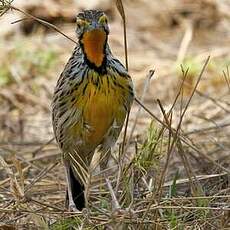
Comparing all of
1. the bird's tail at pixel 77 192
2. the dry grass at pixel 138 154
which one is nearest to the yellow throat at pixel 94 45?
the dry grass at pixel 138 154

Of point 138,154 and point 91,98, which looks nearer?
point 138,154

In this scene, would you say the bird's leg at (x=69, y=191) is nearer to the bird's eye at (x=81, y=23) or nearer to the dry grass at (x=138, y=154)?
the dry grass at (x=138, y=154)

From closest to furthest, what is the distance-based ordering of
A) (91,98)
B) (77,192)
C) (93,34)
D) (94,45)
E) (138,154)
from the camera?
(138,154) → (93,34) → (94,45) → (91,98) → (77,192)

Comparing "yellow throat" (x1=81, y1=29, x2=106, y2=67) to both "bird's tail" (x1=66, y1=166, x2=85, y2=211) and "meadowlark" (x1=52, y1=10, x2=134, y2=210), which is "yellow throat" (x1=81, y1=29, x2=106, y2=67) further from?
"bird's tail" (x1=66, y1=166, x2=85, y2=211)

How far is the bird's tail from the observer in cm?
535

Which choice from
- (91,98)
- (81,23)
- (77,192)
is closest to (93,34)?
(81,23)

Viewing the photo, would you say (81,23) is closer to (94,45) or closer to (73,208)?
(94,45)

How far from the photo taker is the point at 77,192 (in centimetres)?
544

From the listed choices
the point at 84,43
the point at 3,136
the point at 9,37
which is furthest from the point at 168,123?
the point at 9,37

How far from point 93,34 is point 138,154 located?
0.62 meters

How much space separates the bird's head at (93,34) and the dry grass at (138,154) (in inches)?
5.4

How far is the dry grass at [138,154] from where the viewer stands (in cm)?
430

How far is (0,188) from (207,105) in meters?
3.21

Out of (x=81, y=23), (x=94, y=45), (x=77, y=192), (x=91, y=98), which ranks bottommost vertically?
(x=77, y=192)
